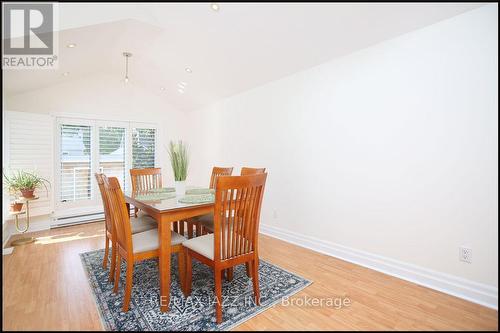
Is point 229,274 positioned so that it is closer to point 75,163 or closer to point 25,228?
point 25,228

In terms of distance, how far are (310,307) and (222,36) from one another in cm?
289

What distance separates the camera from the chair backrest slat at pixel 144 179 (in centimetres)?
336

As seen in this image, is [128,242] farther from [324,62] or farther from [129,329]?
[324,62]

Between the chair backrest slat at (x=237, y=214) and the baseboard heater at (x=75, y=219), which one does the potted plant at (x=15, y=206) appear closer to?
the baseboard heater at (x=75, y=219)

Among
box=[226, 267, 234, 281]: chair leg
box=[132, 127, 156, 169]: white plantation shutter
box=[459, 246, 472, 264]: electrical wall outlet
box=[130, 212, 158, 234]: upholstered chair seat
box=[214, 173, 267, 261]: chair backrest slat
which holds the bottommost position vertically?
box=[226, 267, 234, 281]: chair leg

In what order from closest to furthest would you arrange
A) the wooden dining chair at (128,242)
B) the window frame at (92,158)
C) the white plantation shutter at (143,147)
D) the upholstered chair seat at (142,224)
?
the wooden dining chair at (128,242)
the upholstered chair seat at (142,224)
the window frame at (92,158)
the white plantation shutter at (143,147)

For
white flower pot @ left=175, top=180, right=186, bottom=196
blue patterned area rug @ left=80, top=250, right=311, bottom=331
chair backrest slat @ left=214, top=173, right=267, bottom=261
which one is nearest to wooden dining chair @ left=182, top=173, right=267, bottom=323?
chair backrest slat @ left=214, top=173, right=267, bottom=261

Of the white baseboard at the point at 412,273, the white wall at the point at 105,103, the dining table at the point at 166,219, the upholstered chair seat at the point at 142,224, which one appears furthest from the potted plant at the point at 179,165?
the white wall at the point at 105,103

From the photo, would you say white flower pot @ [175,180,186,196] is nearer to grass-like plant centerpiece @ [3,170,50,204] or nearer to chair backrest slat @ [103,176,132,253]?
chair backrest slat @ [103,176,132,253]

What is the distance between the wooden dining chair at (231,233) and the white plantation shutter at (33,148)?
3.40 meters

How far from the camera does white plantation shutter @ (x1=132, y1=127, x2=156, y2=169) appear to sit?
17.2 feet

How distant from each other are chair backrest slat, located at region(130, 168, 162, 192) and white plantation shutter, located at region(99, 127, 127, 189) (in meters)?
1.88

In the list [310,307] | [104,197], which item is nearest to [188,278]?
[310,307]

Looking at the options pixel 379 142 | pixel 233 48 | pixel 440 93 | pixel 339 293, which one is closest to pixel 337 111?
pixel 379 142
